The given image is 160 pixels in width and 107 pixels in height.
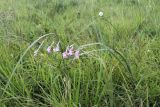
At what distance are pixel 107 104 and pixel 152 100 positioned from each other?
11.2 inches

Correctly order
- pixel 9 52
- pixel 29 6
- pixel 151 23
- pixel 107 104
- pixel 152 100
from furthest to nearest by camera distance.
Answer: pixel 29 6
pixel 151 23
pixel 9 52
pixel 152 100
pixel 107 104

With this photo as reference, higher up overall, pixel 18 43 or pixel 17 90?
pixel 18 43

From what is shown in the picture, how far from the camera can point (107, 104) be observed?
5.77 ft

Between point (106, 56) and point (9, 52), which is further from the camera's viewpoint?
point (9, 52)

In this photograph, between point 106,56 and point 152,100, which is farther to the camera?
point 106,56

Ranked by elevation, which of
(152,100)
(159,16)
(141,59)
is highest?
(159,16)

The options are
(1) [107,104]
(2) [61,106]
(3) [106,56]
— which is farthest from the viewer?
(3) [106,56]

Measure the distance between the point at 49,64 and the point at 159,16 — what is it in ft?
4.89

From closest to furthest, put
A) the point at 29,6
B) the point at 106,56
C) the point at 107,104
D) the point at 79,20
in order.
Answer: the point at 107,104 < the point at 106,56 < the point at 79,20 < the point at 29,6

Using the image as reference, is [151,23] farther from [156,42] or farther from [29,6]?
[29,6]

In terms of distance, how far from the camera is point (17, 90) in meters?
1.88

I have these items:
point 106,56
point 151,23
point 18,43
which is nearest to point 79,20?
point 151,23

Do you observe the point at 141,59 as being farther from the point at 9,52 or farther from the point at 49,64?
the point at 9,52

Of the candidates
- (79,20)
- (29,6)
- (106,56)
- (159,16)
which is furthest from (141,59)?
(29,6)
